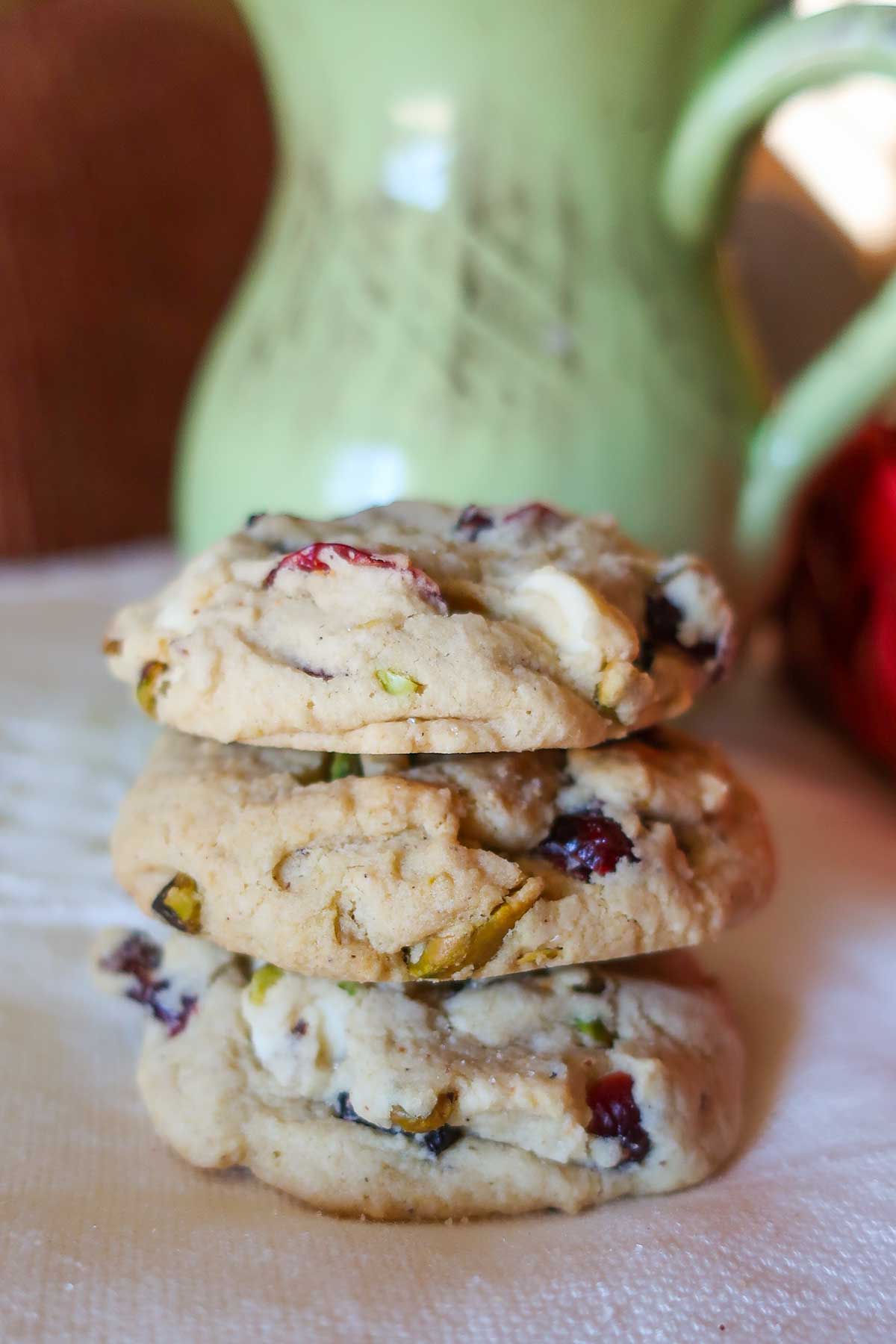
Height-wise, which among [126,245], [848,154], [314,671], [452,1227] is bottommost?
[452,1227]

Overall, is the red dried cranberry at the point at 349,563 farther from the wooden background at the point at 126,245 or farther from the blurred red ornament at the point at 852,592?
the wooden background at the point at 126,245

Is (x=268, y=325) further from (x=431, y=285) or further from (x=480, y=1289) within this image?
(x=480, y=1289)

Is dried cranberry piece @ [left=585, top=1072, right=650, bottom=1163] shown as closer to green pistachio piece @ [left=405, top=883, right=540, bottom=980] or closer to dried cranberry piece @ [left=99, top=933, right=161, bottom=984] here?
green pistachio piece @ [left=405, top=883, right=540, bottom=980]

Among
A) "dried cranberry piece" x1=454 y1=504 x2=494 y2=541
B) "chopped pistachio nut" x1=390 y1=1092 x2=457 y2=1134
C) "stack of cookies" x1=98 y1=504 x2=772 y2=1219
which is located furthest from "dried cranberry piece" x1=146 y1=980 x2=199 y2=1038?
"dried cranberry piece" x1=454 y1=504 x2=494 y2=541

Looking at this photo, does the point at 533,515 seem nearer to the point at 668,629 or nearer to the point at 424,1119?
the point at 668,629

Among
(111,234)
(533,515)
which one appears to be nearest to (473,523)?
(533,515)

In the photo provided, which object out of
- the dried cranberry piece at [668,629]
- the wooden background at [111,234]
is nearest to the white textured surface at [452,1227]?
the dried cranberry piece at [668,629]
